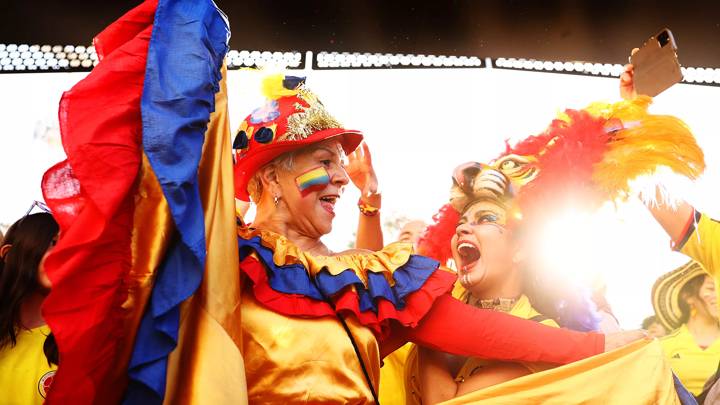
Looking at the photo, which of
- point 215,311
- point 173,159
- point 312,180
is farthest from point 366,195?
point 173,159

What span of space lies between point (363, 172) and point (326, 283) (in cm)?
99

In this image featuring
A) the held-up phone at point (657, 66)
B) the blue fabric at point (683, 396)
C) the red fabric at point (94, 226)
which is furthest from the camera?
the held-up phone at point (657, 66)

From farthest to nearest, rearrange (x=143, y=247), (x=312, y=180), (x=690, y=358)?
(x=690, y=358) → (x=312, y=180) → (x=143, y=247)

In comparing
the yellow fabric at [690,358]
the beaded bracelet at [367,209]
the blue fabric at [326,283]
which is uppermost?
the beaded bracelet at [367,209]

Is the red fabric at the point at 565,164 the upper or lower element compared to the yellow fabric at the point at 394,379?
upper

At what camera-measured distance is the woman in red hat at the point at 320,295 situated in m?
2.12

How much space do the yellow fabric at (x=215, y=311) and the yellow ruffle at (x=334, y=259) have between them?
0.30m

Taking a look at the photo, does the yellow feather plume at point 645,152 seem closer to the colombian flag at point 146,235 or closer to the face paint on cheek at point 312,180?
the face paint on cheek at point 312,180

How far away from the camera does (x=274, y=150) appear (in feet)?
8.36

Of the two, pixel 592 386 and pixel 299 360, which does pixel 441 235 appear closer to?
pixel 592 386

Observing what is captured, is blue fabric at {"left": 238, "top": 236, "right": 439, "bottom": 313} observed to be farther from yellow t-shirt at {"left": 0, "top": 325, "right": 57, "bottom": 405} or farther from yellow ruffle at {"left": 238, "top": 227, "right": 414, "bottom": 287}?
yellow t-shirt at {"left": 0, "top": 325, "right": 57, "bottom": 405}

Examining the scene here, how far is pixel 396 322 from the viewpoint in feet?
7.67

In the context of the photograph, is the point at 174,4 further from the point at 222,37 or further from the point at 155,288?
the point at 155,288

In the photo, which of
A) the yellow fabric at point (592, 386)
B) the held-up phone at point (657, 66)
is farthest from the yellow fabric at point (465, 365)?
the held-up phone at point (657, 66)
